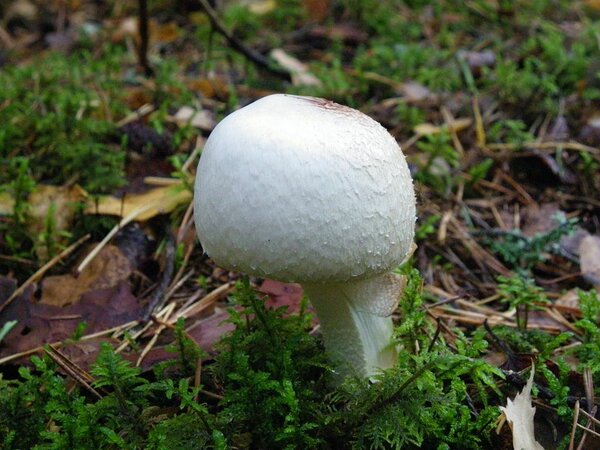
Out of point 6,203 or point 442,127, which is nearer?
point 6,203

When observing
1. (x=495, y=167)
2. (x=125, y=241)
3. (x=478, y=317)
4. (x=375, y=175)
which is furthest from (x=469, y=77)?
(x=375, y=175)

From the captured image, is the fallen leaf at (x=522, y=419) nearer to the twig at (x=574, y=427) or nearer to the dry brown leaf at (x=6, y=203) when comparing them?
the twig at (x=574, y=427)

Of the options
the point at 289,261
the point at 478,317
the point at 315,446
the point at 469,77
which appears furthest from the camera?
the point at 469,77

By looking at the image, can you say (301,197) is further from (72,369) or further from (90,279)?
(90,279)

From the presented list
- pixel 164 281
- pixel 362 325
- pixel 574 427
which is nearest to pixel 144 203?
pixel 164 281

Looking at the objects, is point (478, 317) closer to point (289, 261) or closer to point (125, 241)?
point (289, 261)

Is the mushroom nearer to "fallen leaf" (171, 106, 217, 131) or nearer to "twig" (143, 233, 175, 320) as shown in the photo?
"twig" (143, 233, 175, 320)

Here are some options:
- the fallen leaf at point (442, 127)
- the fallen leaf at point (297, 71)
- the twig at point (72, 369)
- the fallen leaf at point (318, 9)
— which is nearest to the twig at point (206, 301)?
the twig at point (72, 369)
